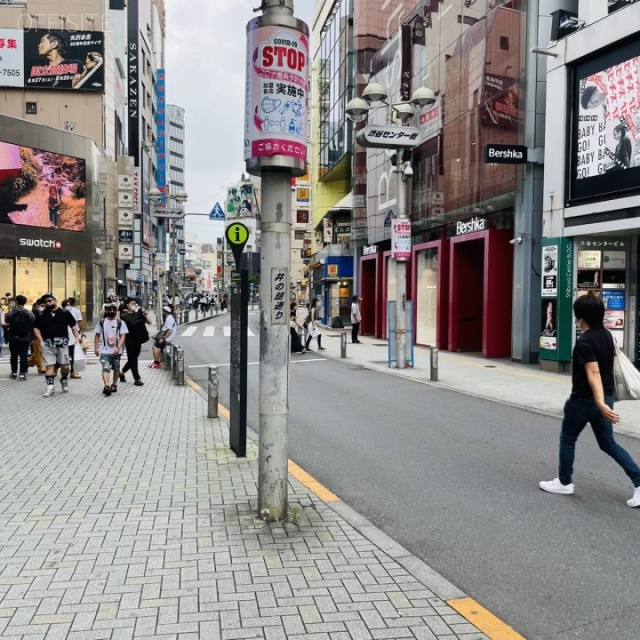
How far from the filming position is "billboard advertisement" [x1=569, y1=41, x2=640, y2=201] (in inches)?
536

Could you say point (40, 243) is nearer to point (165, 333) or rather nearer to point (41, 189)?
point (41, 189)

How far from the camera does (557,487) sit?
5.90 metres

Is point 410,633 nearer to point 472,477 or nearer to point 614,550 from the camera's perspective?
point 614,550

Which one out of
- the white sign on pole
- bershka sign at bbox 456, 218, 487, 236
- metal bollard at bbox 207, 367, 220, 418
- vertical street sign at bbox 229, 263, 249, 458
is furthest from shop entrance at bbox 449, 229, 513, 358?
the white sign on pole

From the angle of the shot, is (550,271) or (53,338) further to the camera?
(550,271)

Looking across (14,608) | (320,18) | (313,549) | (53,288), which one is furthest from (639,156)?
(320,18)

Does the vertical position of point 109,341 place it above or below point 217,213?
below

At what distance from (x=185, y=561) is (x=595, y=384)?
3.61 m

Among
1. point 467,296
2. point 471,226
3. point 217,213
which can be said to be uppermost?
point 217,213

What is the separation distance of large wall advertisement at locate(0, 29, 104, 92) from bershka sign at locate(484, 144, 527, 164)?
34458 mm

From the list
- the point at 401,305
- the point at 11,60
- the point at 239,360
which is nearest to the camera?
the point at 239,360

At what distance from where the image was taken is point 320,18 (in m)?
50.3

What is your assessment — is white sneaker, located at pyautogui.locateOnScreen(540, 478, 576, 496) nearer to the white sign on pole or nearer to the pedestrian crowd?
the pedestrian crowd

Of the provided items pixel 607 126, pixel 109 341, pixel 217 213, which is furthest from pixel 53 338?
pixel 607 126
